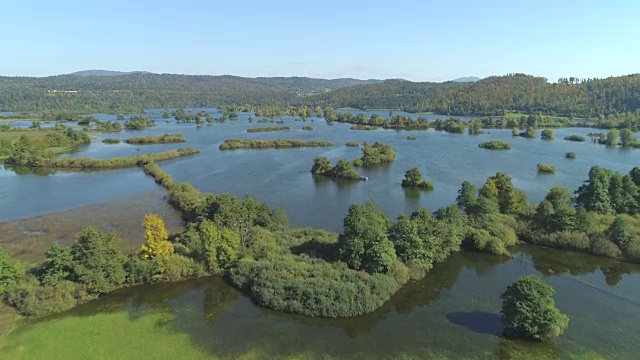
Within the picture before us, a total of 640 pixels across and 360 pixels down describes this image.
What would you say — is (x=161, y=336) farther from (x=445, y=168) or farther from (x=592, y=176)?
(x=445, y=168)

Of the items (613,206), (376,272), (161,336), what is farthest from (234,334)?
(613,206)

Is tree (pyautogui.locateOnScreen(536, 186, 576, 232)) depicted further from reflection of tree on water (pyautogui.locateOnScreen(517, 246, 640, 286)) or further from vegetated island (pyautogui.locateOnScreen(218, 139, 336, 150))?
vegetated island (pyautogui.locateOnScreen(218, 139, 336, 150))

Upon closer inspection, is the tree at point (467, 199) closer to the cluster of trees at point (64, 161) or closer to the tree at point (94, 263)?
the tree at point (94, 263)

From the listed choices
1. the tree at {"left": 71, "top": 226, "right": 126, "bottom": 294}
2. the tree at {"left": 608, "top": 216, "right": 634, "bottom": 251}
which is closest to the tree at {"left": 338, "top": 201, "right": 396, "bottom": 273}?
the tree at {"left": 71, "top": 226, "right": 126, "bottom": 294}

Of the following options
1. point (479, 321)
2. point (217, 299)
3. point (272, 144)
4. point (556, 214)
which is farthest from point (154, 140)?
point (479, 321)

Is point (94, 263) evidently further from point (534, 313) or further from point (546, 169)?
point (546, 169)

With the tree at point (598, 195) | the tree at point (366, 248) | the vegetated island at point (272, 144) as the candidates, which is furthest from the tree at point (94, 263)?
the vegetated island at point (272, 144)
